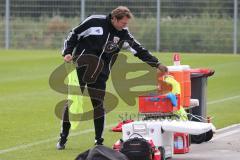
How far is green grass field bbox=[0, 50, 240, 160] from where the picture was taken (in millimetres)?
12995

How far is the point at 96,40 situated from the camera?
41.2ft

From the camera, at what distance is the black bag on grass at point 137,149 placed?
428 inches

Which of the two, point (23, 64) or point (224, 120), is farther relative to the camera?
point (23, 64)

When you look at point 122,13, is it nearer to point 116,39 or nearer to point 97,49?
point 116,39

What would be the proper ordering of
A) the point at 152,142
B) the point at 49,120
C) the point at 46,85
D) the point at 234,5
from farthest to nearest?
the point at 234,5 < the point at 46,85 < the point at 49,120 < the point at 152,142

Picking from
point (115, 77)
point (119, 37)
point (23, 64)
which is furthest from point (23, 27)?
point (119, 37)

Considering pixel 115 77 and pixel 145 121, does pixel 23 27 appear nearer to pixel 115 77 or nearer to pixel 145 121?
pixel 115 77

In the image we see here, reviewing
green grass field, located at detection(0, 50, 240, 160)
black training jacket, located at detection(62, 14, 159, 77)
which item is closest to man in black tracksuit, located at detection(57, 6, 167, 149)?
black training jacket, located at detection(62, 14, 159, 77)

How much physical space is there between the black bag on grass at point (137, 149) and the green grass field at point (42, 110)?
121cm

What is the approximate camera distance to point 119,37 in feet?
41.6

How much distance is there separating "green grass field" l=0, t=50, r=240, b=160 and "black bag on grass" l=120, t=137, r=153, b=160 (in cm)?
121

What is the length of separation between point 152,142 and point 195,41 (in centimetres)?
3164

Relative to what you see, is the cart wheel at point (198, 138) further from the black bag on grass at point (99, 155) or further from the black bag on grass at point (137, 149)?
the black bag on grass at point (99, 155)

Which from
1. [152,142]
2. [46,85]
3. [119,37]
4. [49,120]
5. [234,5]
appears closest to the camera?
[152,142]
